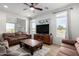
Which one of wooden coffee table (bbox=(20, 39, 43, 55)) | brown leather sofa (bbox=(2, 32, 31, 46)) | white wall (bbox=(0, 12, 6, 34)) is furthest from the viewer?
wooden coffee table (bbox=(20, 39, 43, 55))

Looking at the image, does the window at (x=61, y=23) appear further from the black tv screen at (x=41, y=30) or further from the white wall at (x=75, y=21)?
the black tv screen at (x=41, y=30)

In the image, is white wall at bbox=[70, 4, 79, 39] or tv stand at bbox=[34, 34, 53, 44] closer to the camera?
white wall at bbox=[70, 4, 79, 39]

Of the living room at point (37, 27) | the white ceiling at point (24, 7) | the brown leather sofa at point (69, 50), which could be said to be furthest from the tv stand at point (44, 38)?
the white ceiling at point (24, 7)

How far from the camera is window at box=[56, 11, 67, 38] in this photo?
1.63m

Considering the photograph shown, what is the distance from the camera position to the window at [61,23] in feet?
5.35

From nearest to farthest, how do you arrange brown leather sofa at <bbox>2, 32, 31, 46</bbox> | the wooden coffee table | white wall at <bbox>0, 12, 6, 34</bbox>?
white wall at <bbox>0, 12, 6, 34</bbox>
brown leather sofa at <bbox>2, 32, 31, 46</bbox>
the wooden coffee table

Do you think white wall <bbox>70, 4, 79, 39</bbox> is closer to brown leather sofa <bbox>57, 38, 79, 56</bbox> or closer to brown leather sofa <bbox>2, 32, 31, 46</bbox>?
brown leather sofa <bbox>57, 38, 79, 56</bbox>

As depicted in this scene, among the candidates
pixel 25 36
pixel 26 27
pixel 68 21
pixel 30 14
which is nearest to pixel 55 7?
pixel 68 21

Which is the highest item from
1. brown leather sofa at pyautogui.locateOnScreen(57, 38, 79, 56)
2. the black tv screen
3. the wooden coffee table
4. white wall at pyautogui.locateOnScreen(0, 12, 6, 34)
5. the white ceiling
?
the white ceiling

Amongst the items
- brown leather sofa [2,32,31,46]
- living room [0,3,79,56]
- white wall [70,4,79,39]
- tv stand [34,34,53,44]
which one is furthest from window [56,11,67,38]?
brown leather sofa [2,32,31,46]

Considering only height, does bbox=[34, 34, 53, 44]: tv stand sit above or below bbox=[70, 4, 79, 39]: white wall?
below

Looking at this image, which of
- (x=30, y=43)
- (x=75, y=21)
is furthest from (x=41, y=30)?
(x=75, y=21)

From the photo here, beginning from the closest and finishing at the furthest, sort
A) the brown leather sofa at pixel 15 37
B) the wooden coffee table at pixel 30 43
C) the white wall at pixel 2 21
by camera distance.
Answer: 1. the white wall at pixel 2 21
2. the brown leather sofa at pixel 15 37
3. the wooden coffee table at pixel 30 43

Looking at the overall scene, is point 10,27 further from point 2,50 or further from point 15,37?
point 2,50
